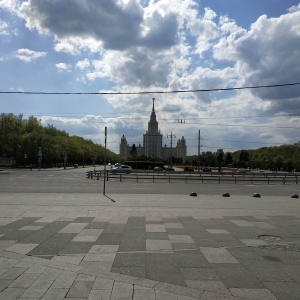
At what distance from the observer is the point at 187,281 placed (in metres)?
5.83

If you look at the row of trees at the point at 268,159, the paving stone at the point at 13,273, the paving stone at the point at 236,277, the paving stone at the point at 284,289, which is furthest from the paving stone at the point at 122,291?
the row of trees at the point at 268,159

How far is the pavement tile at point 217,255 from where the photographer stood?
700 cm

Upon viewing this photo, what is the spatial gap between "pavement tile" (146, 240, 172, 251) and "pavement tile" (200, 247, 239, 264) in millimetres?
773

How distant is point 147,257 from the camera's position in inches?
284

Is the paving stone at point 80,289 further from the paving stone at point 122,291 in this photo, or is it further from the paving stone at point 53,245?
the paving stone at point 53,245

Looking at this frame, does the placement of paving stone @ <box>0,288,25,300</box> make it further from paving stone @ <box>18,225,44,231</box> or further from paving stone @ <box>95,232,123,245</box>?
paving stone @ <box>18,225,44,231</box>

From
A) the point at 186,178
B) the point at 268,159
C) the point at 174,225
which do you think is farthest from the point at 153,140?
the point at 174,225

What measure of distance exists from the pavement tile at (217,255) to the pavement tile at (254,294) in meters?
1.47

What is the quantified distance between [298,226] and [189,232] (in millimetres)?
3878

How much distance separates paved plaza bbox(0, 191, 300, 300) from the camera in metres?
5.36

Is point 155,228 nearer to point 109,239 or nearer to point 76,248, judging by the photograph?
point 109,239

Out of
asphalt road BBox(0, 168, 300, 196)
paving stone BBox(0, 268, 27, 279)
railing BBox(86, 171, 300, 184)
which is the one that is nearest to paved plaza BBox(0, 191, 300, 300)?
paving stone BBox(0, 268, 27, 279)

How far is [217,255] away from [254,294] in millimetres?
2161

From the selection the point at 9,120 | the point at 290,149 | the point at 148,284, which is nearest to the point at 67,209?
the point at 148,284
